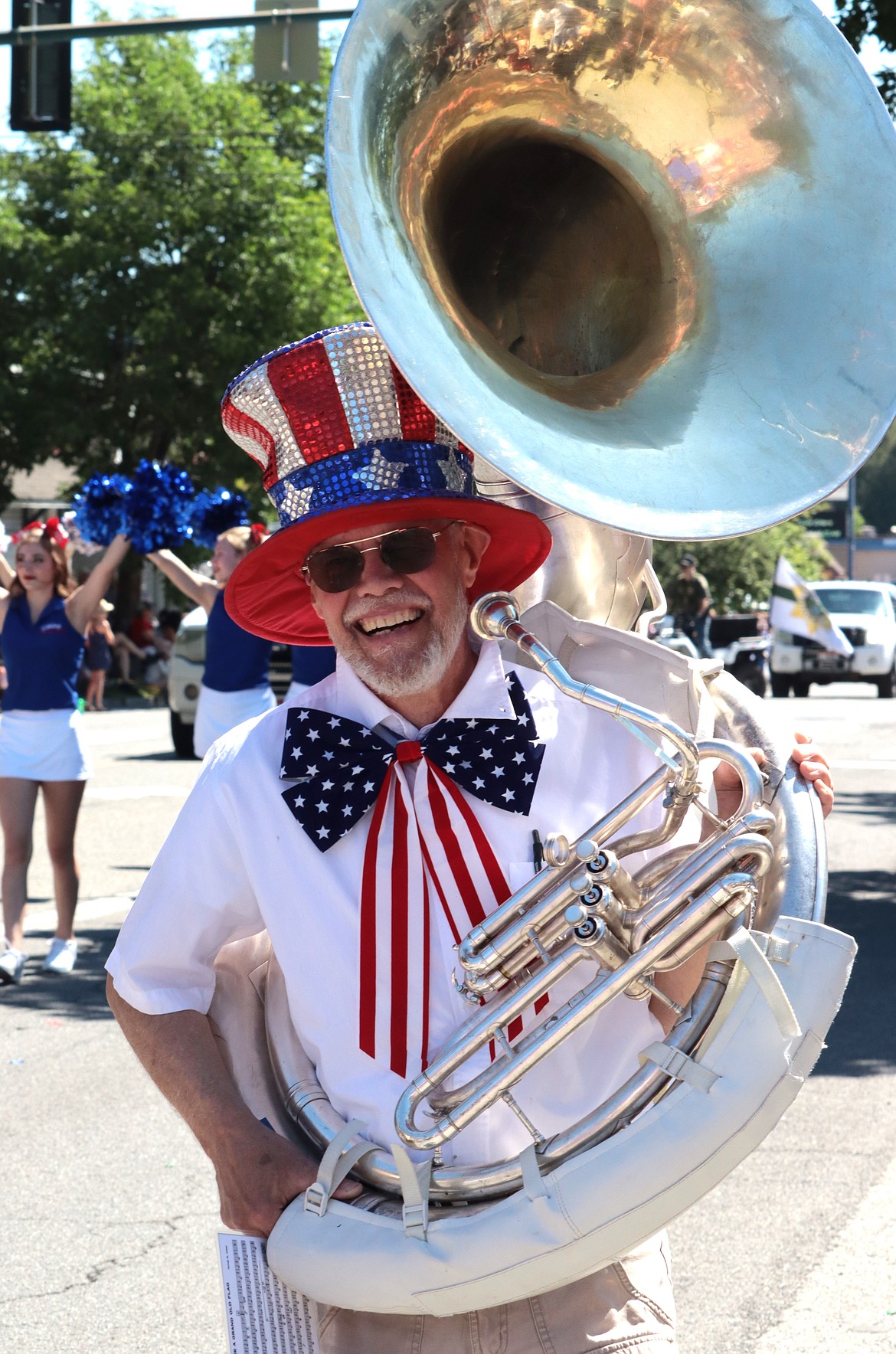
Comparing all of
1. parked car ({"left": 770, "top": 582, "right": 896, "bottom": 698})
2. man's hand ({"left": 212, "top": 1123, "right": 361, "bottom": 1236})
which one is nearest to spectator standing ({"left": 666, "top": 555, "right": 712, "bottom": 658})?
parked car ({"left": 770, "top": 582, "right": 896, "bottom": 698})

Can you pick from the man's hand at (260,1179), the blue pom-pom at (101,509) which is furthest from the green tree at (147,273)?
the man's hand at (260,1179)

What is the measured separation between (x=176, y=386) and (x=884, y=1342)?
82.0 ft

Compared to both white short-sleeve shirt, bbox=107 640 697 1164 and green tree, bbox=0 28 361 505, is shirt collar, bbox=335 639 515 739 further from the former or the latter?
green tree, bbox=0 28 361 505

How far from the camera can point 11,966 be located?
6555 millimetres

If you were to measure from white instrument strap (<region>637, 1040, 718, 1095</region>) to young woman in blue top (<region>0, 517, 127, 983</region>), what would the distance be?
5031 mm

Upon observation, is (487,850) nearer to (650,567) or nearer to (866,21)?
(650,567)

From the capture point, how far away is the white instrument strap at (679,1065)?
184 cm

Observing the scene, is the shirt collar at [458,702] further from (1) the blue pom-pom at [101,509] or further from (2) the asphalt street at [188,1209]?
(1) the blue pom-pom at [101,509]

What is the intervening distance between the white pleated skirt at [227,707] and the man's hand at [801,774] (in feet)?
17.7

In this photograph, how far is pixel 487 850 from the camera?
7.05 ft

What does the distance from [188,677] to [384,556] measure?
12.1 metres

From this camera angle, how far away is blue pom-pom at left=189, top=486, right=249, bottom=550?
Result: 701 centimetres

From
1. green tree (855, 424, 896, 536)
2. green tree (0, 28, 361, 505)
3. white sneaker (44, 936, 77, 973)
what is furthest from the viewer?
green tree (855, 424, 896, 536)

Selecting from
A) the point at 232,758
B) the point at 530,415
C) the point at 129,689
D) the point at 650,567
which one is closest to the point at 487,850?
the point at 232,758
